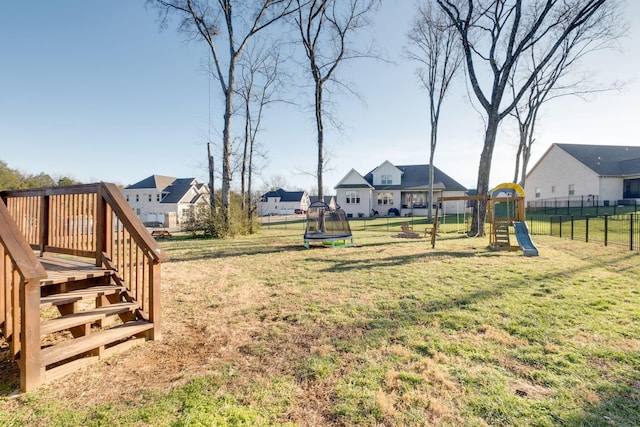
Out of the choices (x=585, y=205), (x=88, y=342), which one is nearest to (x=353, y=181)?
(x=585, y=205)

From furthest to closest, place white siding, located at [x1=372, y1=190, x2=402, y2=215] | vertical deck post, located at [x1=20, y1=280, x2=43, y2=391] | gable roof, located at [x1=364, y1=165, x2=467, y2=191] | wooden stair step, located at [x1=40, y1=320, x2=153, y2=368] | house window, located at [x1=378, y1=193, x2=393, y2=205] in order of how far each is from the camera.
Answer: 1. house window, located at [x1=378, y1=193, x2=393, y2=205]
2. white siding, located at [x1=372, y1=190, x2=402, y2=215]
3. gable roof, located at [x1=364, y1=165, x2=467, y2=191]
4. wooden stair step, located at [x1=40, y1=320, x2=153, y2=368]
5. vertical deck post, located at [x1=20, y1=280, x2=43, y2=391]

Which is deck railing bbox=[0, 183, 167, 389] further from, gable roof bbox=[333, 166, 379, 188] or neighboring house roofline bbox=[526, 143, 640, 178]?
neighboring house roofline bbox=[526, 143, 640, 178]

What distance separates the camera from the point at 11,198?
4512 millimetres

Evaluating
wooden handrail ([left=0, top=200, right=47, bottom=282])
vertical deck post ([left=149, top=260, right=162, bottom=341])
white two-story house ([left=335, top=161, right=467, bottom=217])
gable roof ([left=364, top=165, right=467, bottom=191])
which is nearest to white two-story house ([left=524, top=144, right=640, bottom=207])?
gable roof ([left=364, top=165, right=467, bottom=191])

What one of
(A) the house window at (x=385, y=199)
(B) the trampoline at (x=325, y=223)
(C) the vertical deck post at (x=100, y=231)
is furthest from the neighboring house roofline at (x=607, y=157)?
(C) the vertical deck post at (x=100, y=231)

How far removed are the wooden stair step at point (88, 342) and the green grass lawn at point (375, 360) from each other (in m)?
0.23

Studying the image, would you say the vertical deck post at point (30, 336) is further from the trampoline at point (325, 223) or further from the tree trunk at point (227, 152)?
the tree trunk at point (227, 152)

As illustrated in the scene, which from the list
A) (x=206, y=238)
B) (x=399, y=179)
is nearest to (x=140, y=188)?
(x=206, y=238)

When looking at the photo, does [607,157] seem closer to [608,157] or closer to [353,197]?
[608,157]

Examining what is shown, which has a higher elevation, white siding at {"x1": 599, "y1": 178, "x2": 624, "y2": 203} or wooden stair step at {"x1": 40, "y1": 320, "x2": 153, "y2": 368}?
white siding at {"x1": 599, "y1": 178, "x2": 624, "y2": 203}

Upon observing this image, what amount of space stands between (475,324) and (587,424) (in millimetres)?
1803

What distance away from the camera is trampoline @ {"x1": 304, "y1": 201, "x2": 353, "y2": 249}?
37.4 ft

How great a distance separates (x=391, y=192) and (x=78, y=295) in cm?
3068

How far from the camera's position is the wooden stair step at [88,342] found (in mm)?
2396
